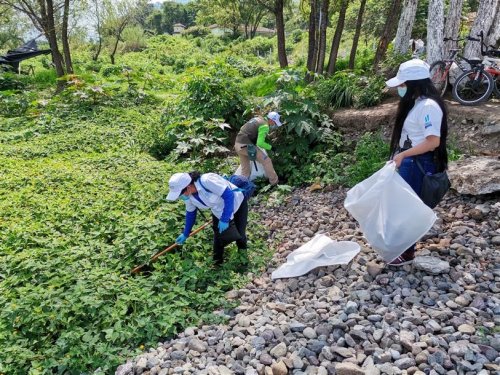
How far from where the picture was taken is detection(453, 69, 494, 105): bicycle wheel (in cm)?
637

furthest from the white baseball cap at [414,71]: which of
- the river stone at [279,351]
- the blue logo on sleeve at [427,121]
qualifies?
the river stone at [279,351]

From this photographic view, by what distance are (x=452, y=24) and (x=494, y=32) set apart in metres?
0.72

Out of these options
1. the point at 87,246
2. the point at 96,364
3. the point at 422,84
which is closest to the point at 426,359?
the point at 422,84

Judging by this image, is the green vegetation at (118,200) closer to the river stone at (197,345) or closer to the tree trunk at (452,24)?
the river stone at (197,345)

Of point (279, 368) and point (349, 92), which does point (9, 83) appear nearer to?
point (349, 92)

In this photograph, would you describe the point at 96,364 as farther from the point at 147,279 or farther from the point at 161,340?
the point at 147,279

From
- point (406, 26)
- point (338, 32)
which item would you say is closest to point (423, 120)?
point (406, 26)

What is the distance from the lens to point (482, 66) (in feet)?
20.7

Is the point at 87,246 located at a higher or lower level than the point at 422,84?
lower

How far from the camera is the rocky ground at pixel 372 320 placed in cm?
271

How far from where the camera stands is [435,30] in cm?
713

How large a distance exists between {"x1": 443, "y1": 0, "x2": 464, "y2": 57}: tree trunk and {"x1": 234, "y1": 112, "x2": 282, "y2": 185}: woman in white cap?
3.54m

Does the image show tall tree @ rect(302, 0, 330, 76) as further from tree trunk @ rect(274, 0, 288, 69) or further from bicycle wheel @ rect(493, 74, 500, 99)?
bicycle wheel @ rect(493, 74, 500, 99)

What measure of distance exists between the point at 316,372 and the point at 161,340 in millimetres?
1409
